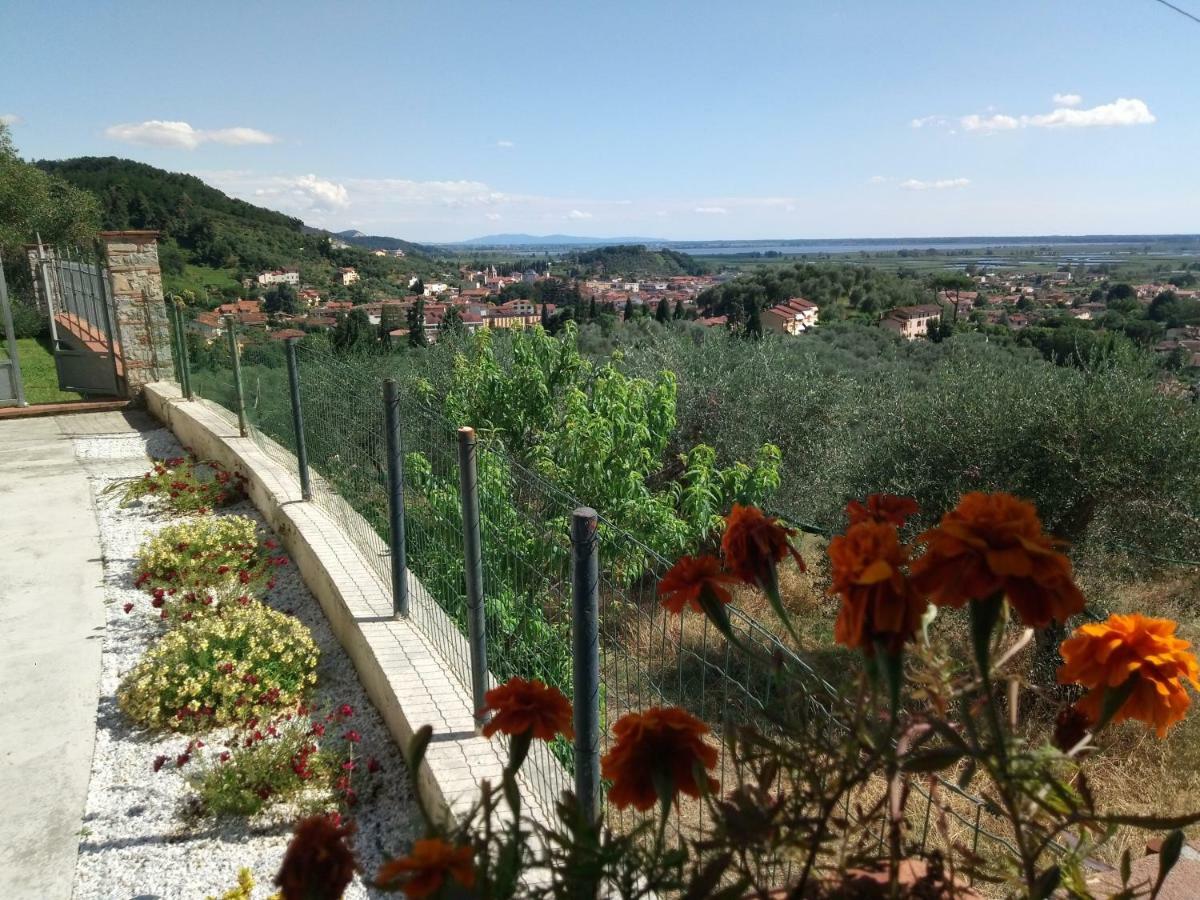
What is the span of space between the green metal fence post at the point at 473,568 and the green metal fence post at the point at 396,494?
89 centimetres

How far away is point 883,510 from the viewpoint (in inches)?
45.4

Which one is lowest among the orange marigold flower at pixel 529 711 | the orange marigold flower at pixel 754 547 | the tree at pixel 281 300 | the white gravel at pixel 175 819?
the white gravel at pixel 175 819

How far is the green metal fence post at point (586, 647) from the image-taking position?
2.01 meters

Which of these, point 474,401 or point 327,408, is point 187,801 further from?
point 474,401

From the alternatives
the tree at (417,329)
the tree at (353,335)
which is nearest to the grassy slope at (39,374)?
the tree at (353,335)

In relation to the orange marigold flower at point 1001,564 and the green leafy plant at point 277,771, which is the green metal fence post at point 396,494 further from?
the orange marigold flower at point 1001,564

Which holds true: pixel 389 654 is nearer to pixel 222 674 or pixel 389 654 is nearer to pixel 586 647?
pixel 222 674

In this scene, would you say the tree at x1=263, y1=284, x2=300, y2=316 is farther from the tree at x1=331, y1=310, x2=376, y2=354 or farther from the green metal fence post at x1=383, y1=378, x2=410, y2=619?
the green metal fence post at x1=383, y1=378, x2=410, y2=619

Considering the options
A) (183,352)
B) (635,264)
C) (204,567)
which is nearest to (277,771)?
(204,567)

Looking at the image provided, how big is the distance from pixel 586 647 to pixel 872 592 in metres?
1.40

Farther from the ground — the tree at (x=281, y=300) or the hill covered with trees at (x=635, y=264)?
the hill covered with trees at (x=635, y=264)

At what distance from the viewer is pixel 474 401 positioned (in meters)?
6.99

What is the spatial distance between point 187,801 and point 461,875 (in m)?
2.87

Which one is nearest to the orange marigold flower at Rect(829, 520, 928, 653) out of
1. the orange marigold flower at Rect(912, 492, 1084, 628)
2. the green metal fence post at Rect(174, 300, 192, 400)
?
the orange marigold flower at Rect(912, 492, 1084, 628)
